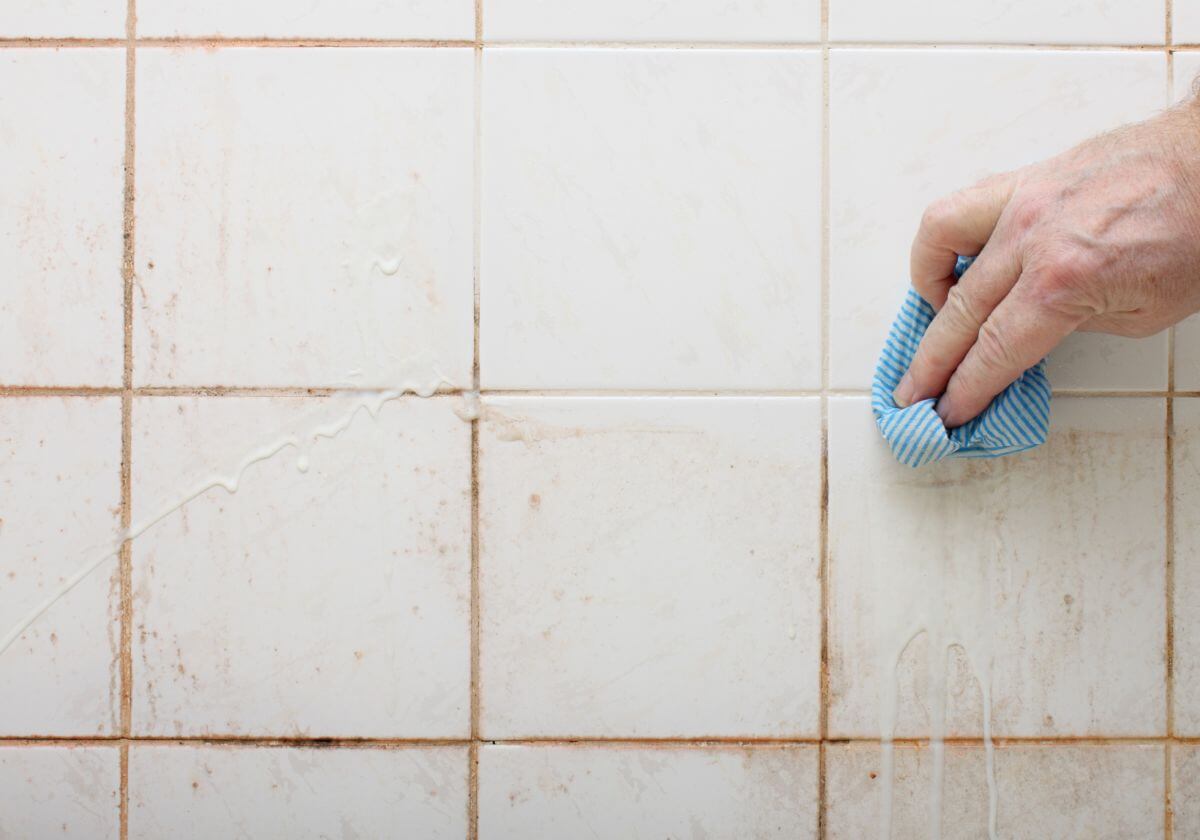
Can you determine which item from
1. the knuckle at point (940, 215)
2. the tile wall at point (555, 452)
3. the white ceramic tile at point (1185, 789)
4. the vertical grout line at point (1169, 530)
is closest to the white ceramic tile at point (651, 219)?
the tile wall at point (555, 452)

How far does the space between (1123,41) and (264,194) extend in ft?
2.66

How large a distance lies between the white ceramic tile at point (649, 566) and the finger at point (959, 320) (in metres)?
0.10

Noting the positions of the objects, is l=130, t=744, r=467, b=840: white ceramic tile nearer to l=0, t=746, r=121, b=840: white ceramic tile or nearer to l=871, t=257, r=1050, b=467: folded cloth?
l=0, t=746, r=121, b=840: white ceramic tile

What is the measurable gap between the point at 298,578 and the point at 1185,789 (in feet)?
2.78

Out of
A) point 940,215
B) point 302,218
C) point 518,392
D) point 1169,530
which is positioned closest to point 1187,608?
point 1169,530

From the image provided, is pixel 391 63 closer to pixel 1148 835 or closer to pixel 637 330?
pixel 637 330

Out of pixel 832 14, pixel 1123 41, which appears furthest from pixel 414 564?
pixel 1123 41

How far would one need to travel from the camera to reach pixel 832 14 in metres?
0.78

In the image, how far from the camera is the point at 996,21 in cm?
78

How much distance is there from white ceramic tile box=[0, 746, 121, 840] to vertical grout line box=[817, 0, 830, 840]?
2.15ft

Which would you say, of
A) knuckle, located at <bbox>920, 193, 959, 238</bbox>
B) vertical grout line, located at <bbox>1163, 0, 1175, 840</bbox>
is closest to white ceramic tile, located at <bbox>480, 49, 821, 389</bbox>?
knuckle, located at <bbox>920, 193, 959, 238</bbox>

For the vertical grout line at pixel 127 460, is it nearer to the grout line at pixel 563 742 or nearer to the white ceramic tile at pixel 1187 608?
the grout line at pixel 563 742

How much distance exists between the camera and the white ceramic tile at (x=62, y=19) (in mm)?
786

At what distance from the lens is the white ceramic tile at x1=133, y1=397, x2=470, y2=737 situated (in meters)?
0.78
